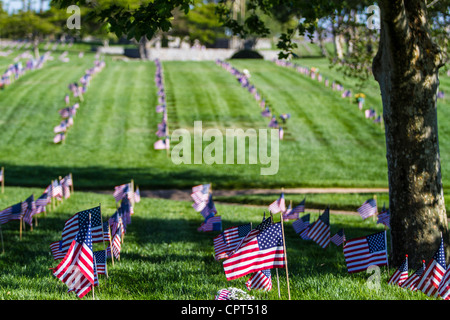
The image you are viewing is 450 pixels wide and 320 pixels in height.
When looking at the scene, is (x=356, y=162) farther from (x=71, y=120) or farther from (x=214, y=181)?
→ (x=71, y=120)

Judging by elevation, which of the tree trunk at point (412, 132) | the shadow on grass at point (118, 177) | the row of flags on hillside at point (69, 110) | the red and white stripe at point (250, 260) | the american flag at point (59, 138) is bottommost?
the shadow on grass at point (118, 177)

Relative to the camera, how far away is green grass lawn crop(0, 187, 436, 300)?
280 inches

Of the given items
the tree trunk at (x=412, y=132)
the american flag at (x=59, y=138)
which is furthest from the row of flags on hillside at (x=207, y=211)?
the american flag at (x=59, y=138)

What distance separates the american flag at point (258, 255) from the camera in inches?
261

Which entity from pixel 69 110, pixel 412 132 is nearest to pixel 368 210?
pixel 412 132

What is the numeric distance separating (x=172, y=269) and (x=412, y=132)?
3.99m

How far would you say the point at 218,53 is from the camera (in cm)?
8181

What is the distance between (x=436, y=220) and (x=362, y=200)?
958cm

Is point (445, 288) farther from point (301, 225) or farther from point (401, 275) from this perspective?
point (301, 225)

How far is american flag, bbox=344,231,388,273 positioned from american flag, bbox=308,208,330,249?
248cm

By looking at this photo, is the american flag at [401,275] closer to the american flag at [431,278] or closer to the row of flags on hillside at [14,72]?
the american flag at [431,278]

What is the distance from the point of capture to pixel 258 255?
674cm

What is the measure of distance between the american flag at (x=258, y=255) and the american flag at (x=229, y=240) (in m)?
1.42
